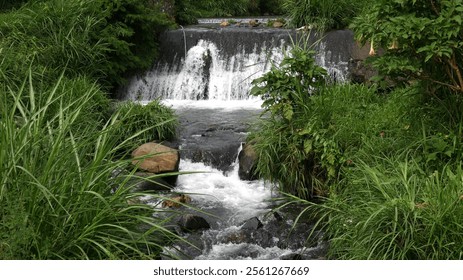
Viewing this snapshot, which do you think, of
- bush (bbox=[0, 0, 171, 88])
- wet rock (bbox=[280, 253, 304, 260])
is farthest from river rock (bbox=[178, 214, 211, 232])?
bush (bbox=[0, 0, 171, 88])

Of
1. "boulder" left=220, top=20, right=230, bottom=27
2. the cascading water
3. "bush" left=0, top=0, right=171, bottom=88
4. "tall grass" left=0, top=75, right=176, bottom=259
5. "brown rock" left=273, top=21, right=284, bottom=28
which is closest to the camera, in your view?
"tall grass" left=0, top=75, right=176, bottom=259

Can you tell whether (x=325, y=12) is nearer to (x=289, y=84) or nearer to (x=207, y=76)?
(x=207, y=76)

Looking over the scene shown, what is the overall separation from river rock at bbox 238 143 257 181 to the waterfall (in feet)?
11.3

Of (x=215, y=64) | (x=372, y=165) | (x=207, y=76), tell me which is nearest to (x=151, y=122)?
(x=207, y=76)

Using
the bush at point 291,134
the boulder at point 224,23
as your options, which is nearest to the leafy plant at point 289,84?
the bush at point 291,134

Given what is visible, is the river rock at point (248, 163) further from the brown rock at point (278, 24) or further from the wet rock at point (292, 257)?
the brown rock at point (278, 24)

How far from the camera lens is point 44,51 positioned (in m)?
10.1

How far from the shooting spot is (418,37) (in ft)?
17.0

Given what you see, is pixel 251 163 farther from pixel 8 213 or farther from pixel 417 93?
pixel 8 213

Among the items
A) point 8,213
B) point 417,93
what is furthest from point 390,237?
point 8,213

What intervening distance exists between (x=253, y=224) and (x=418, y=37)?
2.81 metres

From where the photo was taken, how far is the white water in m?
12.2

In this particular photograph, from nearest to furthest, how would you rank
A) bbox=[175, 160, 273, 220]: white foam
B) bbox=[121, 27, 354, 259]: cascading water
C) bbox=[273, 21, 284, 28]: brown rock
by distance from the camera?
bbox=[121, 27, 354, 259]: cascading water
bbox=[175, 160, 273, 220]: white foam
bbox=[273, 21, 284, 28]: brown rock

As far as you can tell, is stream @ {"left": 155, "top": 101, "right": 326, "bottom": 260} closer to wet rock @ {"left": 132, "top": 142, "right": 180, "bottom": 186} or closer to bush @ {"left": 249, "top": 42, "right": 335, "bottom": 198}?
wet rock @ {"left": 132, "top": 142, "right": 180, "bottom": 186}
